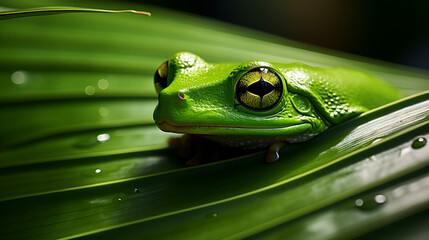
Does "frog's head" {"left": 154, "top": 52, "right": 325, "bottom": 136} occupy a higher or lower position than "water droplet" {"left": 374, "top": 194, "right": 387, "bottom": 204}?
higher

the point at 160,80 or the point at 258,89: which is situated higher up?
the point at 160,80

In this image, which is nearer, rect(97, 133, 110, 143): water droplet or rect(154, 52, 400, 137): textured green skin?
rect(154, 52, 400, 137): textured green skin

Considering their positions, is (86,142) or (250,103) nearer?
(250,103)

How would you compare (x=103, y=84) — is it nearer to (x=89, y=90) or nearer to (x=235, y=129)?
(x=89, y=90)

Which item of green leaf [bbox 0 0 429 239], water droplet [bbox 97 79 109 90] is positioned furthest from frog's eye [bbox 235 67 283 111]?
water droplet [bbox 97 79 109 90]

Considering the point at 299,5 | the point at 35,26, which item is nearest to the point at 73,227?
the point at 35,26

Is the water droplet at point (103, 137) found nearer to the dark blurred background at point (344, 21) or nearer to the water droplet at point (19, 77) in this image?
the water droplet at point (19, 77)

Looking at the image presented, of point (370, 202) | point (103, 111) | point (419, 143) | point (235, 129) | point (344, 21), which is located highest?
point (344, 21)

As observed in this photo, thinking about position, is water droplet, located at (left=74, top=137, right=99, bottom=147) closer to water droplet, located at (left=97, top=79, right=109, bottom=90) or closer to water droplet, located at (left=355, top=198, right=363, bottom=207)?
water droplet, located at (left=97, top=79, right=109, bottom=90)

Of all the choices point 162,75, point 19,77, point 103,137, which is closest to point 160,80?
point 162,75
